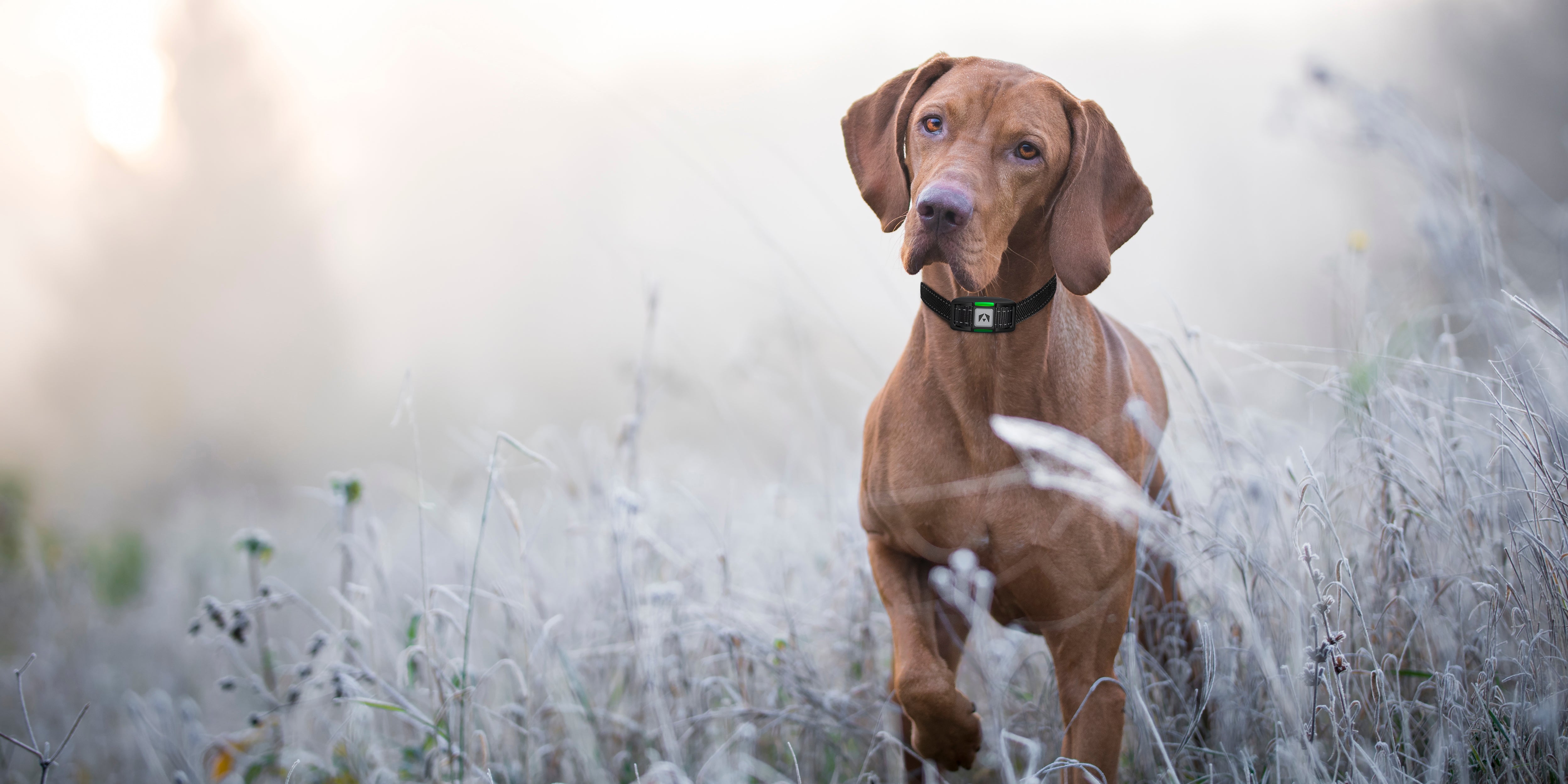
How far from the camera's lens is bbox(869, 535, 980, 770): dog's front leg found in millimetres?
1737

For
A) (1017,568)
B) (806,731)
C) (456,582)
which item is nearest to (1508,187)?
(1017,568)

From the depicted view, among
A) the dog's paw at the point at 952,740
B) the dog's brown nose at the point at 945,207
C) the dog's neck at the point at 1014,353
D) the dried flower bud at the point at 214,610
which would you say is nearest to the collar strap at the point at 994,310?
the dog's neck at the point at 1014,353

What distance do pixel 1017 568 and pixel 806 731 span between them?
110 centimetres

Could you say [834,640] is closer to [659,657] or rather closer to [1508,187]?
[659,657]

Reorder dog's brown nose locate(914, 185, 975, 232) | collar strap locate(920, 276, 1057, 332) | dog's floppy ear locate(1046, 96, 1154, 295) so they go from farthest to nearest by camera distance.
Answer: collar strap locate(920, 276, 1057, 332), dog's floppy ear locate(1046, 96, 1154, 295), dog's brown nose locate(914, 185, 975, 232)

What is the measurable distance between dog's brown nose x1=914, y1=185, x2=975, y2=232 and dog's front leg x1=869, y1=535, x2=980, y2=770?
32.4 inches

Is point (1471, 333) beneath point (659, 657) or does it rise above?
above

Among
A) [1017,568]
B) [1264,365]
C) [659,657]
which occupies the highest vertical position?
[1264,365]

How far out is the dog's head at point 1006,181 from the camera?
5.15 feet

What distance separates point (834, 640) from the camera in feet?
9.75

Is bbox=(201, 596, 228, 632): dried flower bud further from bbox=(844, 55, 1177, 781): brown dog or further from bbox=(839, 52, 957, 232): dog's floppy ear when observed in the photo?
bbox=(839, 52, 957, 232): dog's floppy ear

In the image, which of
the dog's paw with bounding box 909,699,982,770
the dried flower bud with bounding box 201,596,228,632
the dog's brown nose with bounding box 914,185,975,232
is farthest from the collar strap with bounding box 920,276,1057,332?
the dried flower bud with bounding box 201,596,228,632

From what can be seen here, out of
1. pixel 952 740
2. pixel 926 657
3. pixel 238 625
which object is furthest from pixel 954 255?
pixel 238 625

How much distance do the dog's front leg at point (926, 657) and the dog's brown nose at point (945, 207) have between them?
82 cm
